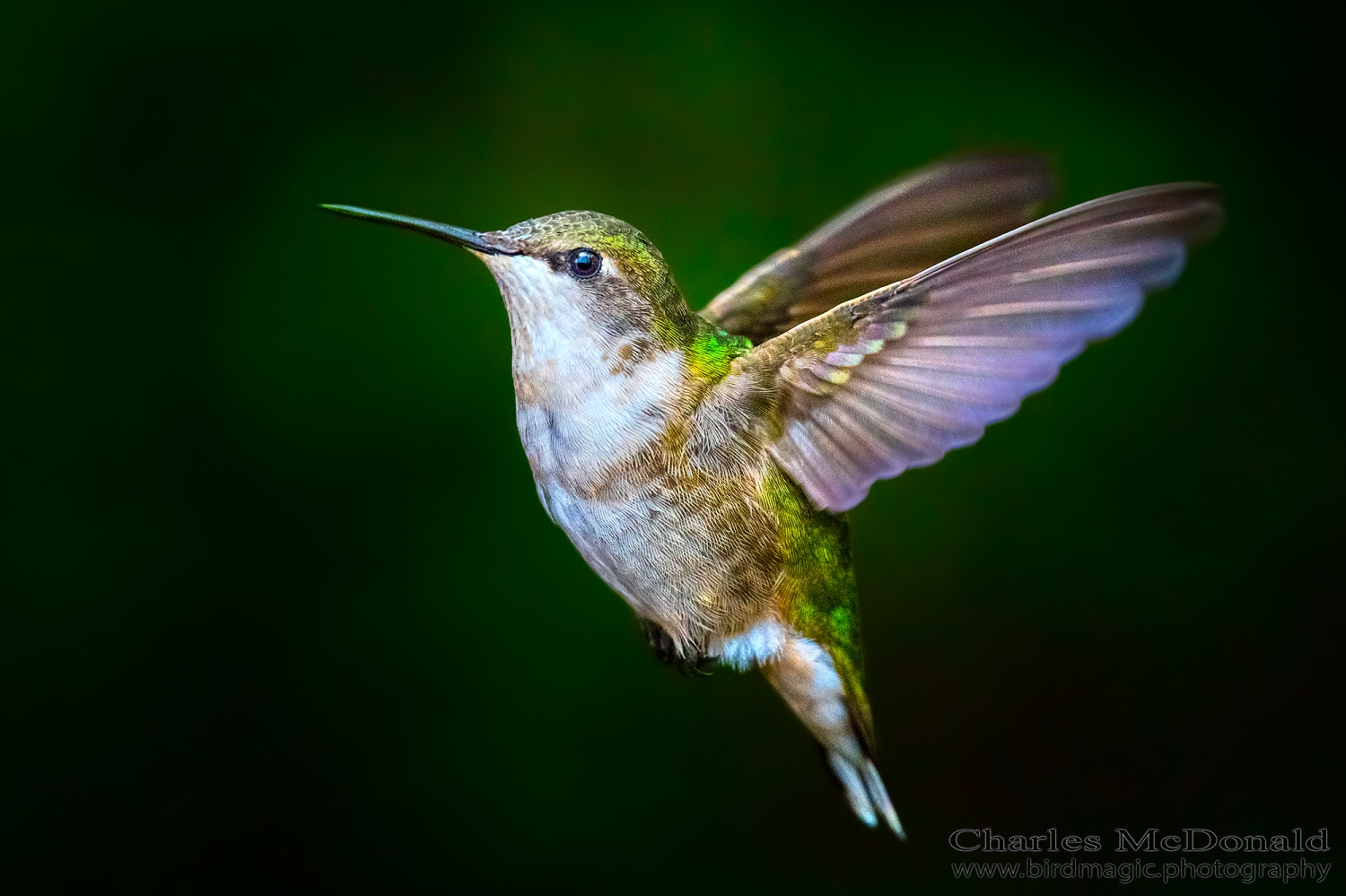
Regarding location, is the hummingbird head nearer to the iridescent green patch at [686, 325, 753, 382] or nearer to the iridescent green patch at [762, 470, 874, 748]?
the iridescent green patch at [686, 325, 753, 382]

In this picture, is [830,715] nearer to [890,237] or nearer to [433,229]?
[890,237]

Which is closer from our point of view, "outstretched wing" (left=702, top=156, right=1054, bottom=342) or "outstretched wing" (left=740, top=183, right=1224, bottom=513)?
"outstretched wing" (left=740, top=183, right=1224, bottom=513)

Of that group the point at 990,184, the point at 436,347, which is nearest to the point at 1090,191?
the point at 990,184

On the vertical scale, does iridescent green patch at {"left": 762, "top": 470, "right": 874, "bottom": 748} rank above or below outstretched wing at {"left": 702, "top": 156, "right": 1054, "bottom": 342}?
below

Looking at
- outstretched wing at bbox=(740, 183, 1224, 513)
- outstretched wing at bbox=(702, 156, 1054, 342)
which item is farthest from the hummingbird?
outstretched wing at bbox=(702, 156, 1054, 342)

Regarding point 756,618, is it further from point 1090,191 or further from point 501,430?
point 1090,191

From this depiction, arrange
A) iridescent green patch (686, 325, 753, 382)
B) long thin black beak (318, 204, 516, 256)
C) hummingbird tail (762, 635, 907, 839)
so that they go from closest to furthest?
long thin black beak (318, 204, 516, 256) → iridescent green patch (686, 325, 753, 382) → hummingbird tail (762, 635, 907, 839)

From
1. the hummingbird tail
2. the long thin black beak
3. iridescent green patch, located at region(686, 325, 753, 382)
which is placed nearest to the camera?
the long thin black beak
